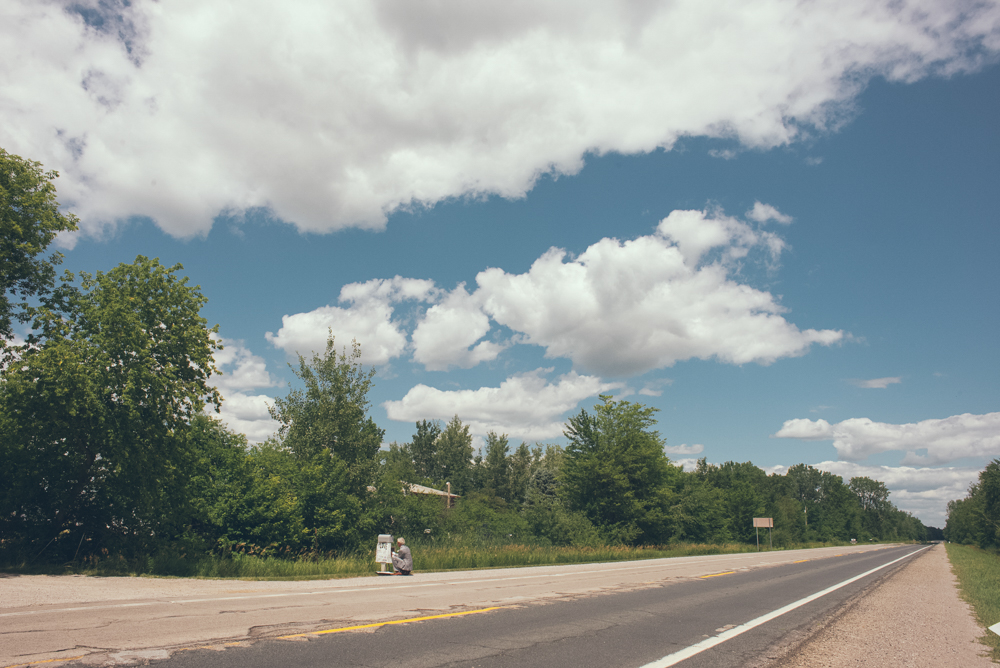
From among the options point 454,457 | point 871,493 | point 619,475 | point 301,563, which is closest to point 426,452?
point 454,457

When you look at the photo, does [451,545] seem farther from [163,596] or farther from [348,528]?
[163,596]

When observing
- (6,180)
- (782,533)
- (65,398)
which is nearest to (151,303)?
(65,398)

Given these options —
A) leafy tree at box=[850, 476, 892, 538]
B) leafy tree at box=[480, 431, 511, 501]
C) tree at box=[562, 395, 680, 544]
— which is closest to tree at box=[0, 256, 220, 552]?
tree at box=[562, 395, 680, 544]

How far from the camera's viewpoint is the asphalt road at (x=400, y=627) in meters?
5.94

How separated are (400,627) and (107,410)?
571 inches

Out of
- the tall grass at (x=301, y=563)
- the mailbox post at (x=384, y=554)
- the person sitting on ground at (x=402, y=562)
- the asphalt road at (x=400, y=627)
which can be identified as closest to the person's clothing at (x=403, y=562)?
the person sitting on ground at (x=402, y=562)

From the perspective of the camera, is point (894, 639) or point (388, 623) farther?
point (894, 639)

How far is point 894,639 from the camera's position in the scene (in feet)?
29.6

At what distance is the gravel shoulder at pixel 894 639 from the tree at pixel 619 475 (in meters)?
30.7

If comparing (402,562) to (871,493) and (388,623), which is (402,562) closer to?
(388,623)

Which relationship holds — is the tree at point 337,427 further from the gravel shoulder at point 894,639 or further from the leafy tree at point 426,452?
the leafy tree at point 426,452

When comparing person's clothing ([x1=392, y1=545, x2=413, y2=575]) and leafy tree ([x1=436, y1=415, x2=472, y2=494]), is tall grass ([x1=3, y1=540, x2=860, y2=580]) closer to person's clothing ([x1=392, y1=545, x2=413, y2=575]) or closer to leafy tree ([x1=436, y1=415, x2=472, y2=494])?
person's clothing ([x1=392, y1=545, x2=413, y2=575])

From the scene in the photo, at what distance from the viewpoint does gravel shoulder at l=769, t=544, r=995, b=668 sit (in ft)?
23.8

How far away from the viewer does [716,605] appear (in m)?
11.9
